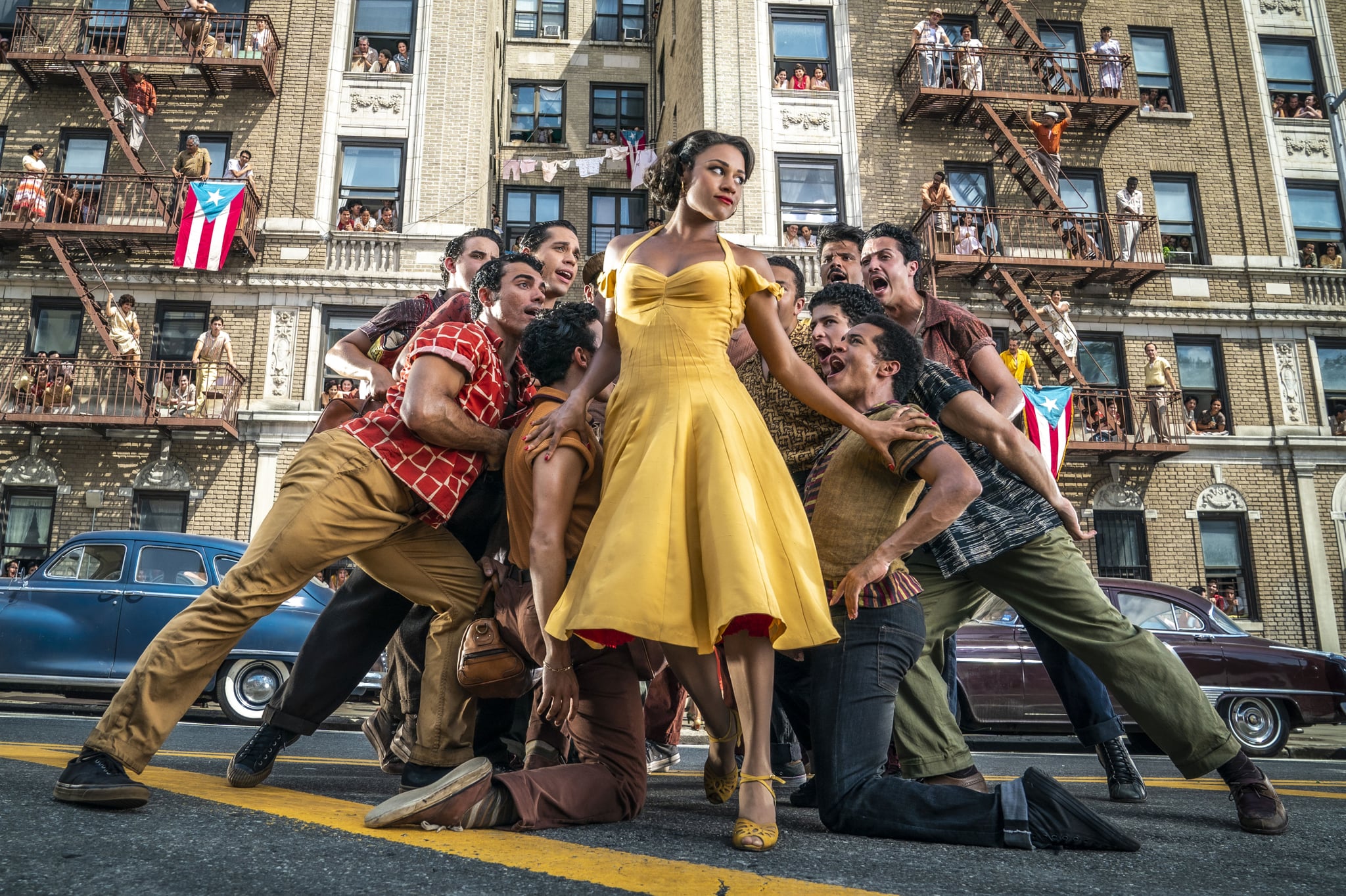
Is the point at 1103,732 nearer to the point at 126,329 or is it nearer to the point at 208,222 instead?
the point at 208,222

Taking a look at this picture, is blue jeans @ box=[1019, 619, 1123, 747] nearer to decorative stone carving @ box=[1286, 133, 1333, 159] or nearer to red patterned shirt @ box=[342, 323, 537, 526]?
red patterned shirt @ box=[342, 323, 537, 526]

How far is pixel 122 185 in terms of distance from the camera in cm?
1856

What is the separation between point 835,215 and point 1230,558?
430 inches

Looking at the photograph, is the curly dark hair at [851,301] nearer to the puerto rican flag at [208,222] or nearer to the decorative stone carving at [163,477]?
the puerto rican flag at [208,222]

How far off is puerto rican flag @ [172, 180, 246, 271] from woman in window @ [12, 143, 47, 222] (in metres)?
3.10

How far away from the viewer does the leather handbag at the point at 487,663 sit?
125 inches

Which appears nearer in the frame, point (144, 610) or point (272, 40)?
point (144, 610)

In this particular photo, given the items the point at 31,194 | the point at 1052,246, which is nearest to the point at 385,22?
the point at 31,194

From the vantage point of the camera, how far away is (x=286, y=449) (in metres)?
17.5

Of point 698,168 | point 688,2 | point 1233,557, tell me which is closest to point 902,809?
point 698,168

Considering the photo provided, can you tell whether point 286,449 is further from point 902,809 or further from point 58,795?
point 902,809

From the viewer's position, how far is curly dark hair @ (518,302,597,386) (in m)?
3.50

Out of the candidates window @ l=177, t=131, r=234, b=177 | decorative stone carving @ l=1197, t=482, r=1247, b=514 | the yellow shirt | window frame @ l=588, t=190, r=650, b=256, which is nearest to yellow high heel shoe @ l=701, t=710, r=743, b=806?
the yellow shirt

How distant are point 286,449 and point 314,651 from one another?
15120mm
